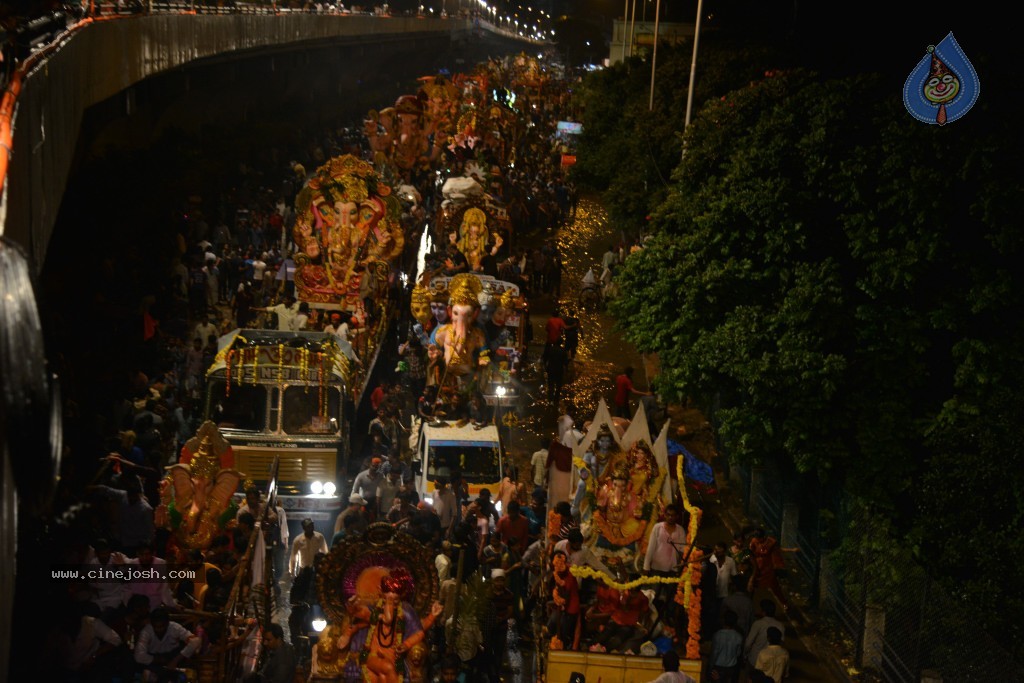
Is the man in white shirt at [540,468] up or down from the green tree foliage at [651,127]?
down

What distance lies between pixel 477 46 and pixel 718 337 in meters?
155

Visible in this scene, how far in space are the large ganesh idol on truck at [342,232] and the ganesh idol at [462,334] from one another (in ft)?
7.90

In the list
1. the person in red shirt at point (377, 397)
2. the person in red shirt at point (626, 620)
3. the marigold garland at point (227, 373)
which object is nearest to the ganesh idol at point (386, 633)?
the person in red shirt at point (626, 620)

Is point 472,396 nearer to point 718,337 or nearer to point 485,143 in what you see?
point 718,337

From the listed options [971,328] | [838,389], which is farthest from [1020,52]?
[838,389]

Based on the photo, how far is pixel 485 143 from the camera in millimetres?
39500

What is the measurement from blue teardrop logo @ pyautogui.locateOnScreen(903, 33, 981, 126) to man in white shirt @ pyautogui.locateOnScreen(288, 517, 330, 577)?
843 cm

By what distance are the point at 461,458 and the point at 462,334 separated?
13.2ft

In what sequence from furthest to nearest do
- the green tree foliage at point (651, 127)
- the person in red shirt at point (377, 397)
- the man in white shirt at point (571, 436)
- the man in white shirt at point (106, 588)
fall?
1. the green tree foliage at point (651, 127)
2. the person in red shirt at point (377, 397)
3. the man in white shirt at point (571, 436)
4. the man in white shirt at point (106, 588)

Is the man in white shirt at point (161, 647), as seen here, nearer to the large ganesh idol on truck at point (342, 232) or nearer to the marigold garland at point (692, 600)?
the marigold garland at point (692, 600)

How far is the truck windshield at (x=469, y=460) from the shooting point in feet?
53.3

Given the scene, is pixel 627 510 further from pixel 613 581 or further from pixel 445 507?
pixel 445 507

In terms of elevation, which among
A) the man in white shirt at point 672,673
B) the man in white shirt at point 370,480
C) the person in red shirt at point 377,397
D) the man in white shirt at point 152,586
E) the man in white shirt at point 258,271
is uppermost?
the man in white shirt at point 152,586

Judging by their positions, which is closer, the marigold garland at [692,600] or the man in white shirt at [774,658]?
the marigold garland at [692,600]
